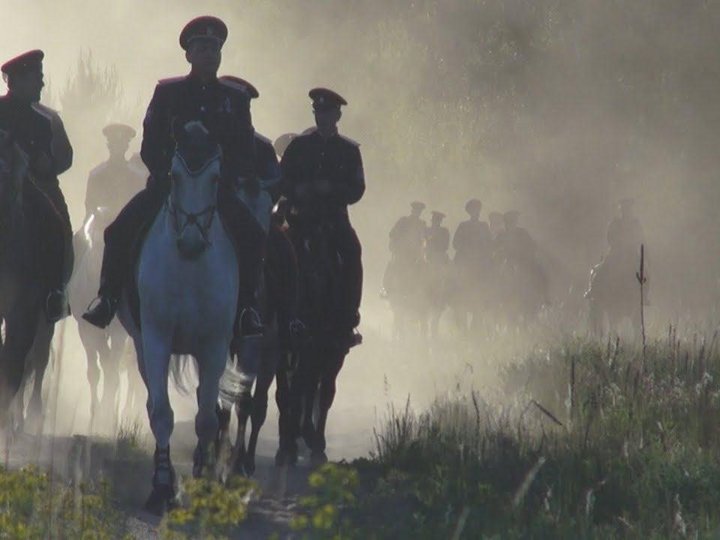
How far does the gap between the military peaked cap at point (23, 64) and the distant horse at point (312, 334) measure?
2196 millimetres

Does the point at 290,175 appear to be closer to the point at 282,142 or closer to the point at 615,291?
the point at 282,142

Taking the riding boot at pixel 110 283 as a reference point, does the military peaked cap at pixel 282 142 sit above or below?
above

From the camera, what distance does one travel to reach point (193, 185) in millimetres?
11750

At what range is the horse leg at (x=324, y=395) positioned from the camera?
52.0ft

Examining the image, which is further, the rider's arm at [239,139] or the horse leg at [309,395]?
the horse leg at [309,395]

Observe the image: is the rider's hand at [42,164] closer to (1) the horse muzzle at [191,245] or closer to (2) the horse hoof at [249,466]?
(2) the horse hoof at [249,466]

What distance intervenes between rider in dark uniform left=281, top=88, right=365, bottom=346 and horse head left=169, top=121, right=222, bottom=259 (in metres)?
3.44

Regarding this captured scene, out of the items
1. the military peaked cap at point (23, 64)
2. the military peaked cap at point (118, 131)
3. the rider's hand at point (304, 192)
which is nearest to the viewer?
the military peaked cap at point (23, 64)

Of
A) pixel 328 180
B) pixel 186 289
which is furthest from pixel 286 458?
pixel 186 289

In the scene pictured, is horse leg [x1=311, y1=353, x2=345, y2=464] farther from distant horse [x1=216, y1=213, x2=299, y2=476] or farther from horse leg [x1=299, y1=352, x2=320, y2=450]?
distant horse [x1=216, y1=213, x2=299, y2=476]

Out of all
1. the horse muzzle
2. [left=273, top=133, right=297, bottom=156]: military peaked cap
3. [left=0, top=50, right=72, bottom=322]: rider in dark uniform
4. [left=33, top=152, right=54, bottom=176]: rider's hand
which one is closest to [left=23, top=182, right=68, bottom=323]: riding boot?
[left=0, top=50, right=72, bottom=322]: rider in dark uniform

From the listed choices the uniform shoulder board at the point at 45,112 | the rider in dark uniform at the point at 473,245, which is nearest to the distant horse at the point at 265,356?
the uniform shoulder board at the point at 45,112

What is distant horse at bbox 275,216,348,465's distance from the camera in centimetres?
1534

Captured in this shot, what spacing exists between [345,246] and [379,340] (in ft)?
72.8
